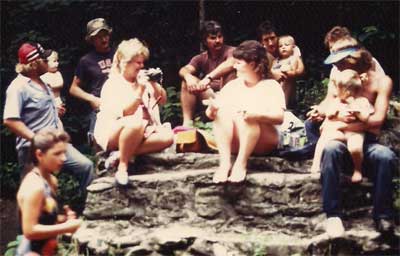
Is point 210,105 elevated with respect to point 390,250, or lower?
elevated

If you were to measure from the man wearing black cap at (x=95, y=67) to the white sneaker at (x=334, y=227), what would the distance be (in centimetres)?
255

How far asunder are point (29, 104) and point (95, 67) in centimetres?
144

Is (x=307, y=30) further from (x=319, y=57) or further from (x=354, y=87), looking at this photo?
(x=354, y=87)

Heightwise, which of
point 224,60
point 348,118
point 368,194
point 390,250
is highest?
point 224,60

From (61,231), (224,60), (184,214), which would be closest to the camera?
(61,231)

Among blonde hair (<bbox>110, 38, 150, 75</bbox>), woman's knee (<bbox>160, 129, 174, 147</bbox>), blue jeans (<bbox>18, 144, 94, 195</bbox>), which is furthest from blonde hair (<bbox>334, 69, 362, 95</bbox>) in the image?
blue jeans (<bbox>18, 144, 94, 195</bbox>)

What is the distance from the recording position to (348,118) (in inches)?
237

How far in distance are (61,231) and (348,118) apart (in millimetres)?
2503

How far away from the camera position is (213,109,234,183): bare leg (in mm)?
6117

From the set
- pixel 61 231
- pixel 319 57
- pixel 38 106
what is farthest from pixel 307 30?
pixel 61 231

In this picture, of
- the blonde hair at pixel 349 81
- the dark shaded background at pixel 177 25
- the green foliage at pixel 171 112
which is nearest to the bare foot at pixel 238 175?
the blonde hair at pixel 349 81

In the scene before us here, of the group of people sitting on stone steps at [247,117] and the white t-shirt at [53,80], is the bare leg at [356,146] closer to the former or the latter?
the group of people sitting on stone steps at [247,117]

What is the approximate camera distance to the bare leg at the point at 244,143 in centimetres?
605

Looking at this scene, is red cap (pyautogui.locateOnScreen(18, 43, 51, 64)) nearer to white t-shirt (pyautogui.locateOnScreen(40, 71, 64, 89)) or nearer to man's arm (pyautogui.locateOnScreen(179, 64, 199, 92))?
white t-shirt (pyautogui.locateOnScreen(40, 71, 64, 89))
